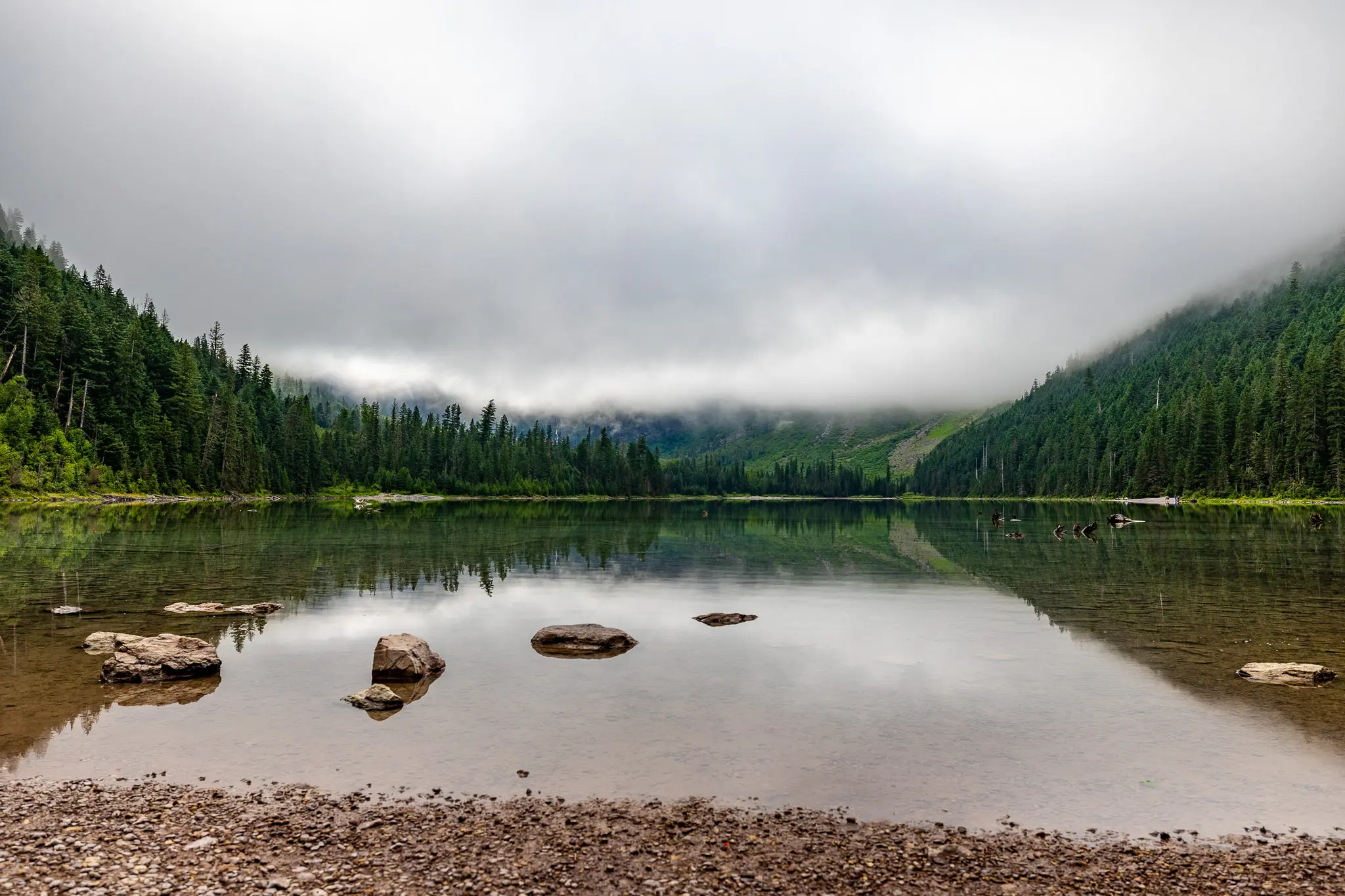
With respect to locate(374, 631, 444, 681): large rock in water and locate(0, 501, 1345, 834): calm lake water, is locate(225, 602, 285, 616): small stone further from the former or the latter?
locate(374, 631, 444, 681): large rock in water

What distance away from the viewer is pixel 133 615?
3188cm

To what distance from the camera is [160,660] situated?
2262 centimetres

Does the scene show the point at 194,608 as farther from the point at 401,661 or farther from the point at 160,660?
the point at 401,661

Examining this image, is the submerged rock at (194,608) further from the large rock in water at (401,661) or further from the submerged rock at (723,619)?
the submerged rock at (723,619)

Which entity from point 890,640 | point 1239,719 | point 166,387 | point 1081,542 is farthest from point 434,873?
point 166,387

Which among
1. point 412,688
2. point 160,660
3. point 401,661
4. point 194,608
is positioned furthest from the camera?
point 194,608

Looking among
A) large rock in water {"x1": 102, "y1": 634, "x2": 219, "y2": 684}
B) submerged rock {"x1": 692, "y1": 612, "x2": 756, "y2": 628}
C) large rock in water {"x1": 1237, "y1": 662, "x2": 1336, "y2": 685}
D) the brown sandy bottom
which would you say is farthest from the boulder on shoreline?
large rock in water {"x1": 1237, "y1": 662, "x2": 1336, "y2": 685}

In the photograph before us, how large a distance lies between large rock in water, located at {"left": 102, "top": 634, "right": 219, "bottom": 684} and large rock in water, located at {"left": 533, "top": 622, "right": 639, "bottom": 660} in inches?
415

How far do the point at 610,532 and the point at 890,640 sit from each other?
66.8m

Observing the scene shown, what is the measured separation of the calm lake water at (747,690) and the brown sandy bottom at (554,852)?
95 cm

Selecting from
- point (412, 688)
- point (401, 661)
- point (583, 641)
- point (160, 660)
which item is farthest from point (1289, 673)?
point (160, 660)

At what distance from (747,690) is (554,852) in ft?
36.5

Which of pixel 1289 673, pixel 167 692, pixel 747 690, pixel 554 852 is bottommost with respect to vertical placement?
pixel 747 690

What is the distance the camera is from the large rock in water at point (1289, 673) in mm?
21859
